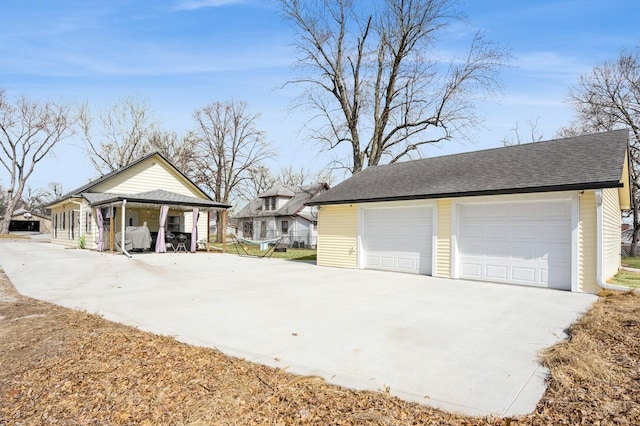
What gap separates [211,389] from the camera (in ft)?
9.91

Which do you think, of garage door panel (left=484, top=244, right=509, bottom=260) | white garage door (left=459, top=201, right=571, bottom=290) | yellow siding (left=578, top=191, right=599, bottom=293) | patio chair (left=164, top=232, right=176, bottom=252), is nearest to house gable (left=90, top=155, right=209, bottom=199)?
patio chair (left=164, top=232, right=176, bottom=252)

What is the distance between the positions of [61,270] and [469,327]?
11.2 metres

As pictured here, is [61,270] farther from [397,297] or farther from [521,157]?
[521,157]

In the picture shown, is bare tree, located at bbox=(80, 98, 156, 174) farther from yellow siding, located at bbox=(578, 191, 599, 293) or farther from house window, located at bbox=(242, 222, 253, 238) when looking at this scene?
yellow siding, located at bbox=(578, 191, 599, 293)

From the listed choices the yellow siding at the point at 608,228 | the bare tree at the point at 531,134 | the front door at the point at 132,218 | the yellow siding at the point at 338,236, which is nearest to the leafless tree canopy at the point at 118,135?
the front door at the point at 132,218

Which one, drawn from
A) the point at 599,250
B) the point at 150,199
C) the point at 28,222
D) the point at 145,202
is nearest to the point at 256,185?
the point at 150,199

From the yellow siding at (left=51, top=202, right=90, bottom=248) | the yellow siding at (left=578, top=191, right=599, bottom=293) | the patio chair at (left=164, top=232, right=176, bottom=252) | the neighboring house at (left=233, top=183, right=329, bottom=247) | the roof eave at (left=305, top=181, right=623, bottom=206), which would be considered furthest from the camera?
the neighboring house at (left=233, top=183, right=329, bottom=247)

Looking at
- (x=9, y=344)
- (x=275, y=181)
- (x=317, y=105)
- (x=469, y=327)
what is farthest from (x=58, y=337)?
(x=275, y=181)

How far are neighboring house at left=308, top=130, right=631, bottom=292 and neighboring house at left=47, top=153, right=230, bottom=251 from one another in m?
9.01

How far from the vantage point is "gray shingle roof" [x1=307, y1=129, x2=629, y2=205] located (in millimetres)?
8039

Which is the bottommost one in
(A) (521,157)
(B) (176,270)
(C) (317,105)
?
(B) (176,270)

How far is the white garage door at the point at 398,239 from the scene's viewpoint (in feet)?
34.7

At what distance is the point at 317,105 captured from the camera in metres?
23.0

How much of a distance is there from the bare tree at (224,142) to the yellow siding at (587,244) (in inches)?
1194
